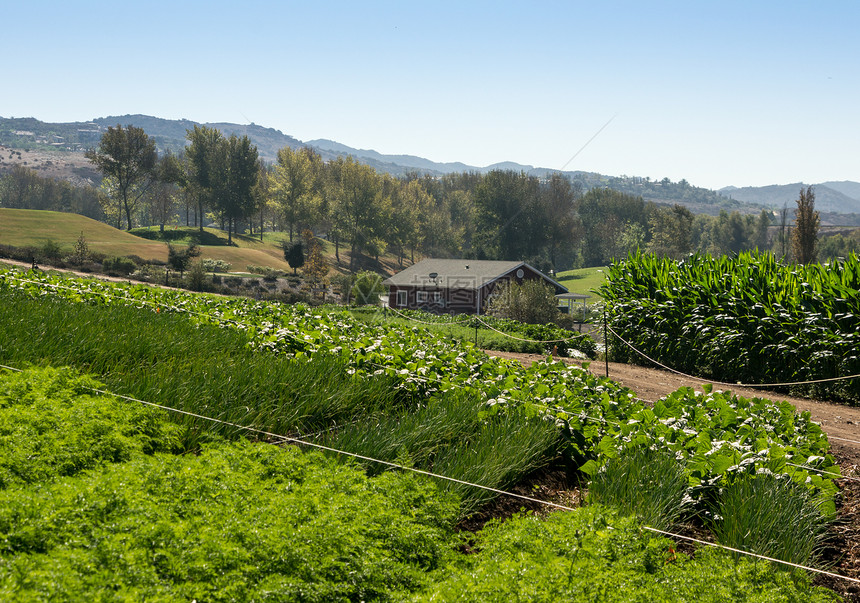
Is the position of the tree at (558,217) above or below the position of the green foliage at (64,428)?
above

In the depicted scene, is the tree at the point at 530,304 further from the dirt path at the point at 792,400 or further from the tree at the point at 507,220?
the tree at the point at 507,220

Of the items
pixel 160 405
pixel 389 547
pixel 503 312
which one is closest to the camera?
pixel 389 547

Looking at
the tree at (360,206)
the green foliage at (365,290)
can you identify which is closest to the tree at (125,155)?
the tree at (360,206)

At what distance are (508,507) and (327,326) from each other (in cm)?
611

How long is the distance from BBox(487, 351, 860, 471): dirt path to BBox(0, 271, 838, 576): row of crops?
98 centimetres

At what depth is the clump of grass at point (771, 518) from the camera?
13.6ft

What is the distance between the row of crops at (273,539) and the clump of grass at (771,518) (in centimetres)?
34

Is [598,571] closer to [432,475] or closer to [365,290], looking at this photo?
[432,475]

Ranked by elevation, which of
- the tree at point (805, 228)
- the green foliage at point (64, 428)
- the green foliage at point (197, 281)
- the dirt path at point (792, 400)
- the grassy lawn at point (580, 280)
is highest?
the tree at point (805, 228)

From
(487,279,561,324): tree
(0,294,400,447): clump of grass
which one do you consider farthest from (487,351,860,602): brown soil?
(487,279,561,324): tree

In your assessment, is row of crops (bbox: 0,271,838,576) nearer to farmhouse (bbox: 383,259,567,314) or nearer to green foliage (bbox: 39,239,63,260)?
farmhouse (bbox: 383,259,567,314)

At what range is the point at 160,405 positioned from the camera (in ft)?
18.3

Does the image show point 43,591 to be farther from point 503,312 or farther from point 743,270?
point 503,312

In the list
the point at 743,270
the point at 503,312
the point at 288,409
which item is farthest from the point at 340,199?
the point at 288,409
